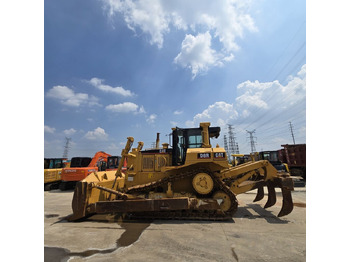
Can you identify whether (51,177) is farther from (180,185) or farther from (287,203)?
(287,203)

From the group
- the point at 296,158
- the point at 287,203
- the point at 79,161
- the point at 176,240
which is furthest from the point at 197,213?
the point at 296,158

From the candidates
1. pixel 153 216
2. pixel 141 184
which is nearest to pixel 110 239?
pixel 153 216

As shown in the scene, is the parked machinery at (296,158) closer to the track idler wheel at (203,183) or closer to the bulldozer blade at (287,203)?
the bulldozer blade at (287,203)

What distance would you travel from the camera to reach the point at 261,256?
3.39m

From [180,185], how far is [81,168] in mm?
9501

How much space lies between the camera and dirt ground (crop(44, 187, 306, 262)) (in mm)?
3410

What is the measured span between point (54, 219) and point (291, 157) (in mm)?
18761

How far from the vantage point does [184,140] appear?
662cm

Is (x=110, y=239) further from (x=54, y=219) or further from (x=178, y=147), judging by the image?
(x=178, y=147)

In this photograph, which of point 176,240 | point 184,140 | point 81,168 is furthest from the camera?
point 81,168

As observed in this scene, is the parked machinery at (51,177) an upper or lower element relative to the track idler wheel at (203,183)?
lower

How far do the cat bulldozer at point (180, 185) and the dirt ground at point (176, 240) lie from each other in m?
0.36

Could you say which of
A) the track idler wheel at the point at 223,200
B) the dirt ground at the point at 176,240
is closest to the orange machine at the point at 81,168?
the dirt ground at the point at 176,240

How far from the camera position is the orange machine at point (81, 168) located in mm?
12570
